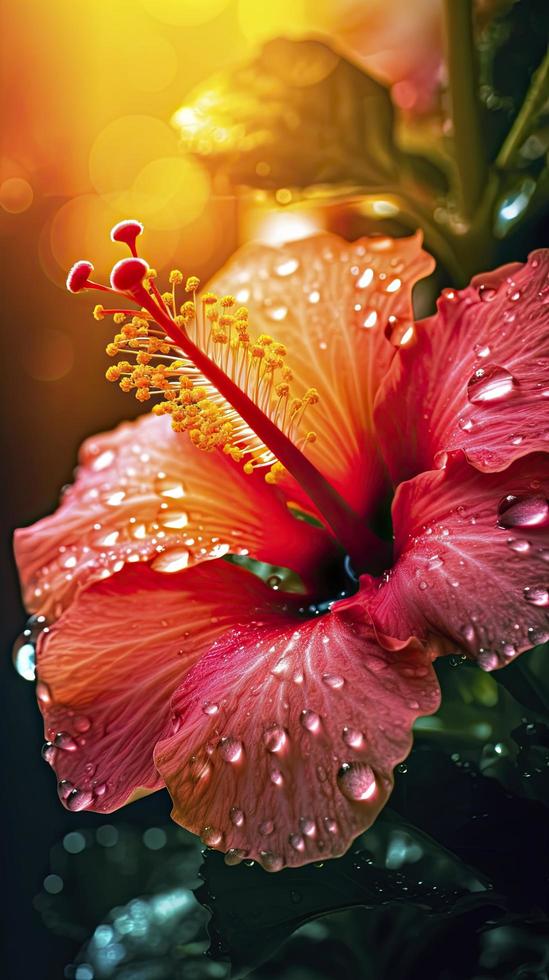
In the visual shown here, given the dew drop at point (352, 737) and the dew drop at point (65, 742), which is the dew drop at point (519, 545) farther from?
the dew drop at point (65, 742)

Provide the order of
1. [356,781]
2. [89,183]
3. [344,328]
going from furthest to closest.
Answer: [89,183] < [344,328] < [356,781]

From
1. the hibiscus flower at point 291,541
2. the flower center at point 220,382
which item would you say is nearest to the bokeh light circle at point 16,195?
the hibiscus flower at point 291,541

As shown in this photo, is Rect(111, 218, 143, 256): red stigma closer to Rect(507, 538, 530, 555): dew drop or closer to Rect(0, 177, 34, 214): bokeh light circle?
Rect(507, 538, 530, 555): dew drop

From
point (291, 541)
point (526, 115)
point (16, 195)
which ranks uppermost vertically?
point (16, 195)

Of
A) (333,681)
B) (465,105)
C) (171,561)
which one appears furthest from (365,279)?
(333,681)

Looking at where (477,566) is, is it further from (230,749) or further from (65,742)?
(65,742)

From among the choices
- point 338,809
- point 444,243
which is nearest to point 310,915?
point 338,809

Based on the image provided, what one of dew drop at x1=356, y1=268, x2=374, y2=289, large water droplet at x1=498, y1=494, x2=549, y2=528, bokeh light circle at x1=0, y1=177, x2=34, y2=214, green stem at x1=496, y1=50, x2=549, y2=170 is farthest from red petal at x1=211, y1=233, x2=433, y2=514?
bokeh light circle at x1=0, y1=177, x2=34, y2=214
